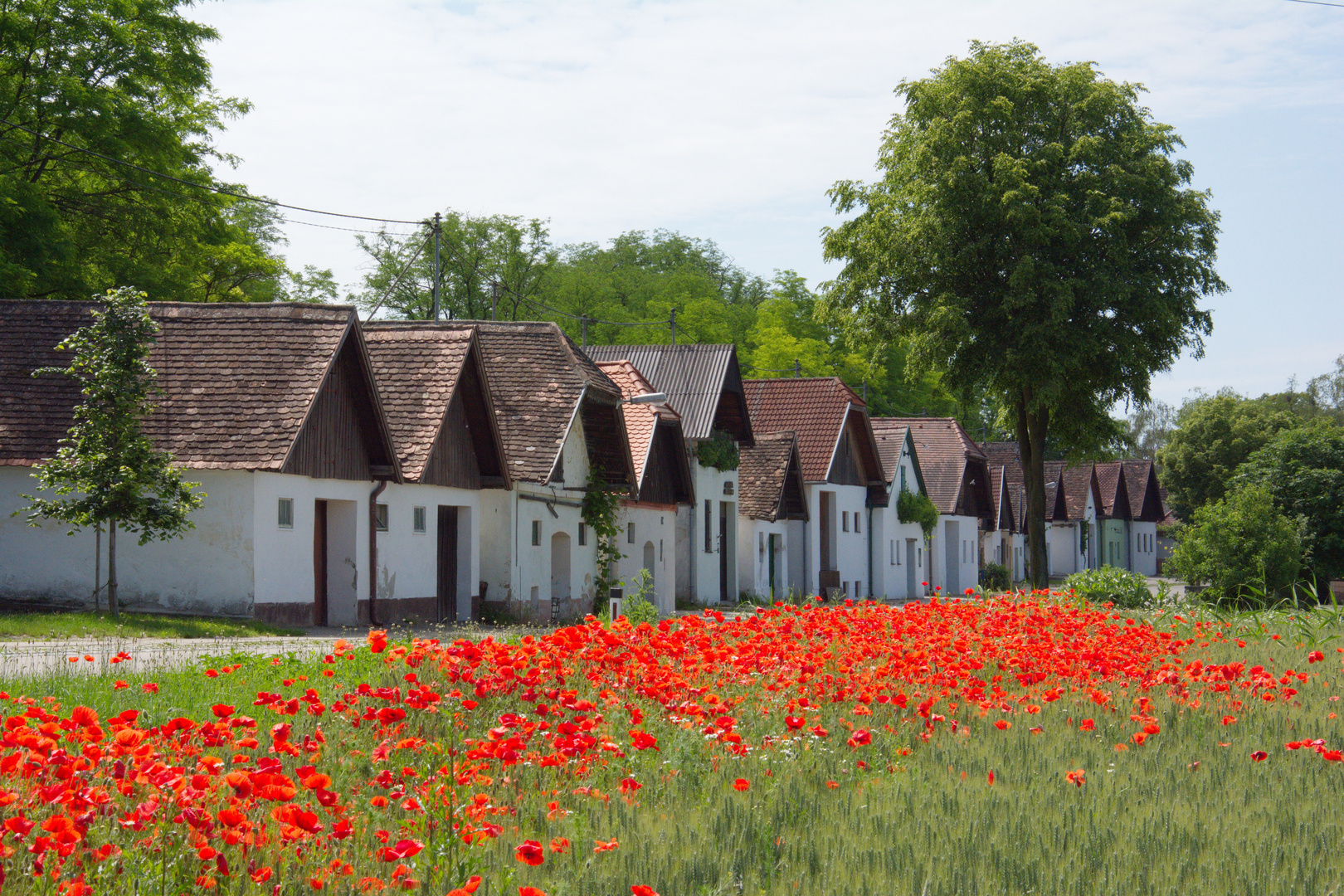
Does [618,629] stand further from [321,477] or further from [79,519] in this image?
[321,477]

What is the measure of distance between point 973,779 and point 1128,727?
2126mm

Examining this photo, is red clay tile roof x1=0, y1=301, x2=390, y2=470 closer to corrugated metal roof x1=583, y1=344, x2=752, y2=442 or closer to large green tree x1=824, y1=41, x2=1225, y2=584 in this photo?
corrugated metal roof x1=583, y1=344, x2=752, y2=442

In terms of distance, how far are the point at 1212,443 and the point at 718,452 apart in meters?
50.7

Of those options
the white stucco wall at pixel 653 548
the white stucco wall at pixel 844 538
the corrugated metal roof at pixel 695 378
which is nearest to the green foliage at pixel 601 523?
the white stucco wall at pixel 653 548

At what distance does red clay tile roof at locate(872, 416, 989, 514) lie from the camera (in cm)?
6138

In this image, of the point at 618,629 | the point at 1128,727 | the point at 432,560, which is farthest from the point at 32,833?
the point at 432,560

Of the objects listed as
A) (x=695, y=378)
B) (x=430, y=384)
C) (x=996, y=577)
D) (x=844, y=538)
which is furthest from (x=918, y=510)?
(x=430, y=384)

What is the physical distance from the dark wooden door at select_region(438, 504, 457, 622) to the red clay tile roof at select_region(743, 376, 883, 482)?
1909 centimetres

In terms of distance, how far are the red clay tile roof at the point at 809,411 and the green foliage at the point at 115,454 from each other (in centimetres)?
2735

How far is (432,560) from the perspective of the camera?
26.7 m

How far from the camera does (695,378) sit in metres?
39.0

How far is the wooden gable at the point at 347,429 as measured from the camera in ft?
74.4

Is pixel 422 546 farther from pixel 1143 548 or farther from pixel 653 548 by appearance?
pixel 1143 548

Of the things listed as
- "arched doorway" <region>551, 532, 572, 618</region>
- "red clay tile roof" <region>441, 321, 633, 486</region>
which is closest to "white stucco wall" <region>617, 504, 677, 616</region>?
"arched doorway" <region>551, 532, 572, 618</region>
